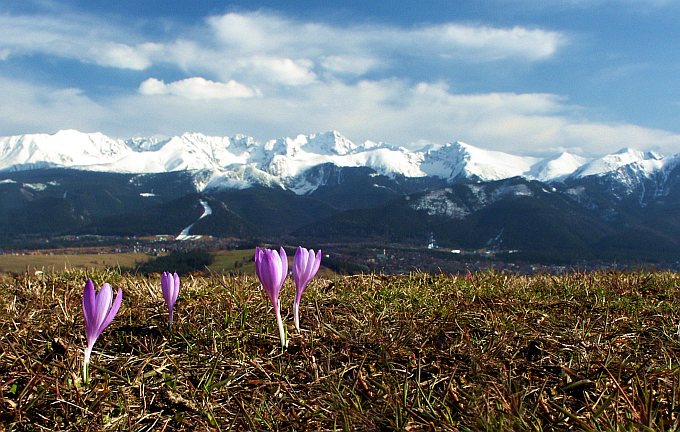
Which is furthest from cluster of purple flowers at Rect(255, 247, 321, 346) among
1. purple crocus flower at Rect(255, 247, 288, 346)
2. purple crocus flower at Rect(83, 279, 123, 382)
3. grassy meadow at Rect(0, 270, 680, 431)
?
purple crocus flower at Rect(83, 279, 123, 382)

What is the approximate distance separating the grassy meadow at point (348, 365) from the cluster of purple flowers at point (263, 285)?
211mm

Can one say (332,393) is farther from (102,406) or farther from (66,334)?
(66,334)

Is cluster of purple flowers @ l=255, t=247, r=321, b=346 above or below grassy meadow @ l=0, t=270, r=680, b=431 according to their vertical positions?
above

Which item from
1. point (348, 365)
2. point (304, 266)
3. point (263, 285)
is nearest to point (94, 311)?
point (263, 285)

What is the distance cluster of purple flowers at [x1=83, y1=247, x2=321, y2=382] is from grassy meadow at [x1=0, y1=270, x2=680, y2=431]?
21 cm

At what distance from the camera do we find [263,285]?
3.03 m

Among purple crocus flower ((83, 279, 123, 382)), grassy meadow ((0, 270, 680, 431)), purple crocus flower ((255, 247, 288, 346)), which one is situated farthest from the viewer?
purple crocus flower ((255, 247, 288, 346))

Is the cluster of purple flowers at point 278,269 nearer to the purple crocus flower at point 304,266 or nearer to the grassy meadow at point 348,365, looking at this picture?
the purple crocus flower at point 304,266

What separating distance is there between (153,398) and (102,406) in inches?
8.9

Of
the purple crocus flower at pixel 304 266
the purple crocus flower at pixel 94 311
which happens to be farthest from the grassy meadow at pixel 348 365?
the purple crocus flower at pixel 304 266

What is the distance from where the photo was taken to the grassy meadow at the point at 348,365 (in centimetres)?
224

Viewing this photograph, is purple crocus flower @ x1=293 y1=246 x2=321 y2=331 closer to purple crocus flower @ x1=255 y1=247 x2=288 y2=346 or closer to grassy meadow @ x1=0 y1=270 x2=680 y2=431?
purple crocus flower @ x1=255 y1=247 x2=288 y2=346

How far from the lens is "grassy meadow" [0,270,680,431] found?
88.1 inches

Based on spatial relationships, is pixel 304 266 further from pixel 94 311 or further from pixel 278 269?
pixel 94 311
